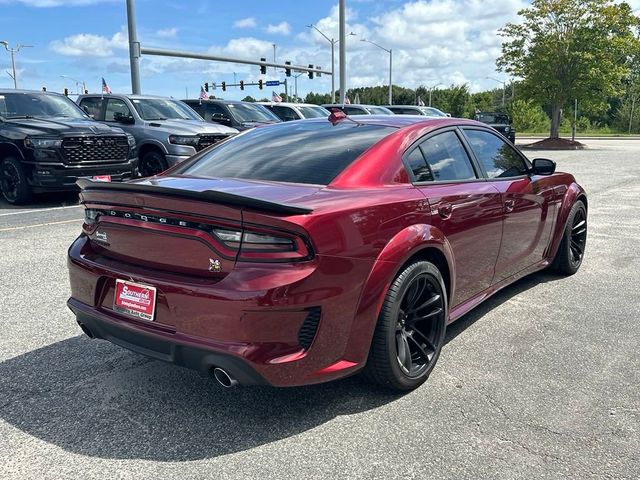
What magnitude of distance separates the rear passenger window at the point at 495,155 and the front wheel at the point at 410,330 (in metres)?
1.31

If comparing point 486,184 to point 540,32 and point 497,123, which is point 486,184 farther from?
point 540,32

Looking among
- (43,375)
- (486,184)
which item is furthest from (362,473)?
(486,184)

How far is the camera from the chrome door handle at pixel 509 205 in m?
4.19

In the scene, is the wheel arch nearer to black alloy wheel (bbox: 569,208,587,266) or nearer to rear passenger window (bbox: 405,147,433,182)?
rear passenger window (bbox: 405,147,433,182)

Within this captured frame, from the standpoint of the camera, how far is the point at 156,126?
1145 cm

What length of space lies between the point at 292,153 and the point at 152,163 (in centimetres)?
851

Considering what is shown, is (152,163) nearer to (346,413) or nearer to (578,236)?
(578,236)

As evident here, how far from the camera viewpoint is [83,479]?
2.45 m

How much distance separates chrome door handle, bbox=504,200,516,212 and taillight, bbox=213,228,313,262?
83.4 inches

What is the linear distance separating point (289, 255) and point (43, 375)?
6.10 feet

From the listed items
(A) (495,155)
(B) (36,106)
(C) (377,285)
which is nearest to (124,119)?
(B) (36,106)

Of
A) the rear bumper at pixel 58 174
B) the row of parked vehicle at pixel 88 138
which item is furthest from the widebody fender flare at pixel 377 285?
the rear bumper at pixel 58 174

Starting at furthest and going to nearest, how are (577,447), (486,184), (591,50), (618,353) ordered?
1. (591,50)
2. (486,184)
3. (618,353)
4. (577,447)

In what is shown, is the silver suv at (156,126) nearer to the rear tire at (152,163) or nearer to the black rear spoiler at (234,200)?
the rear tire at (152,163)
